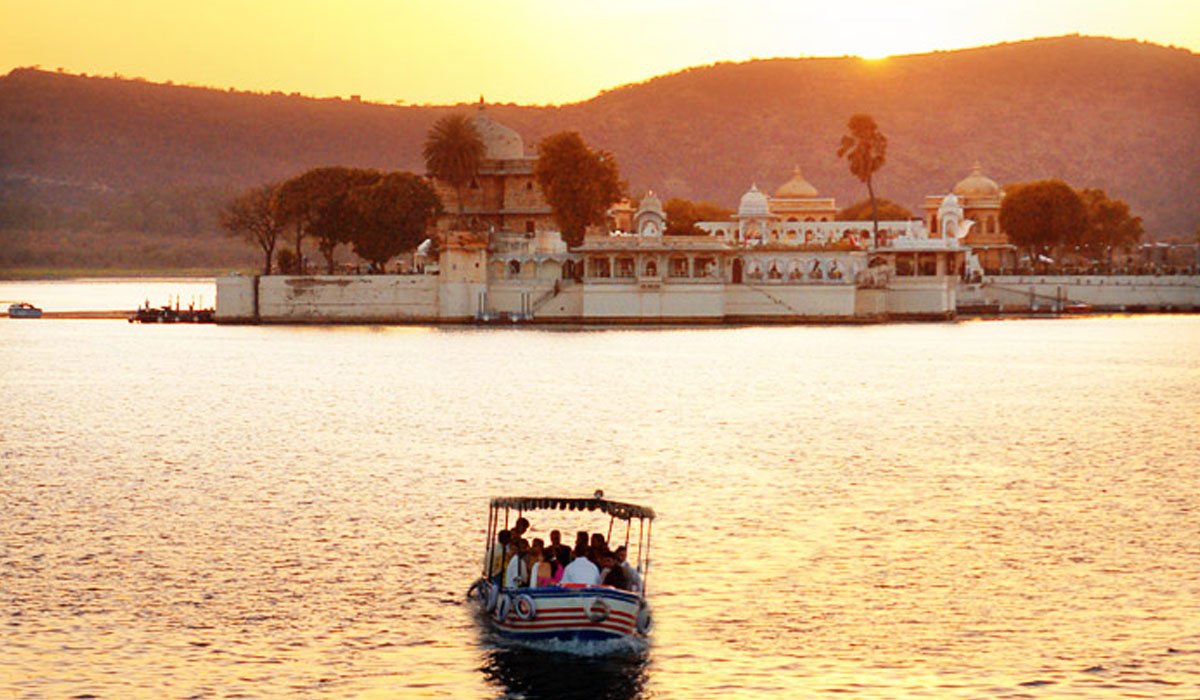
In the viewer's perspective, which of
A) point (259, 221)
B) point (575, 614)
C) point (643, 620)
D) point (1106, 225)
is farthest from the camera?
point (1106, 225)

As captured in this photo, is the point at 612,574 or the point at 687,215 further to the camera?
the point at 687,215

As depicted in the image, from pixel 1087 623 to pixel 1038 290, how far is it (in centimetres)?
11760

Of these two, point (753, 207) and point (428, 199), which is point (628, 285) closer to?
point (428, 199)

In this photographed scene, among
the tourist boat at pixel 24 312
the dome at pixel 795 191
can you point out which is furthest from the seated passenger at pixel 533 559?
the dome at pixel 795 191

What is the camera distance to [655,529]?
37.2 m

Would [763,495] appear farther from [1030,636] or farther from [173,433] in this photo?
[173,433]

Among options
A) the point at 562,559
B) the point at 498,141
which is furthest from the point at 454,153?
the point at 562,559

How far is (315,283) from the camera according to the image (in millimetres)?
123438

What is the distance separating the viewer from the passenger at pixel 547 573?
1076 inches

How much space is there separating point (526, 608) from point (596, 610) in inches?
43.3

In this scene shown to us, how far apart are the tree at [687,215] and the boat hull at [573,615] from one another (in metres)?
127

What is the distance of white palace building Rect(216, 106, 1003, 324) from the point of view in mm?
121562

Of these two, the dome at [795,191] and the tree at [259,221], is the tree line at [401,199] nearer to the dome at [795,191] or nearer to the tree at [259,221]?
the tree at [259,221]

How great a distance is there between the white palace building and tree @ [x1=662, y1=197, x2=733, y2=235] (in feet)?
91.1
